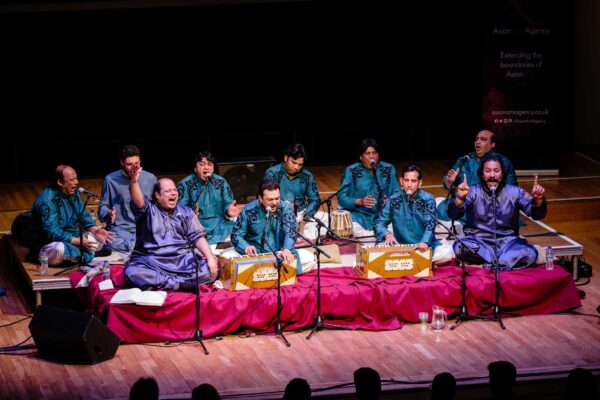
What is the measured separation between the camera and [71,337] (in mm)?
8633

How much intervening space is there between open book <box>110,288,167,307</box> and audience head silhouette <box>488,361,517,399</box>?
3.69 meters

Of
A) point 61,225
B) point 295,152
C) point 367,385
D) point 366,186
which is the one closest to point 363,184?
point 366,186

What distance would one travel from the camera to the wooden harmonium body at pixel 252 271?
9.38 meters

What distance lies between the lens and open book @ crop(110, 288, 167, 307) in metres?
9.12

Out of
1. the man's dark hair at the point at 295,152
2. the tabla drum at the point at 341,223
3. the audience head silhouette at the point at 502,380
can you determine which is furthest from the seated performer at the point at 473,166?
the audience head silhouette at the point at 502,380

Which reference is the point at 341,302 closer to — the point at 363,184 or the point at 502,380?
the point at 363,184

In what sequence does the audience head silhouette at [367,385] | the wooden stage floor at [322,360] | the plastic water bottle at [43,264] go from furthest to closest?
the plastic water bottle at [43,264] → the wooden stage floor at [322,360] → the audience head silhouette at [367,385]

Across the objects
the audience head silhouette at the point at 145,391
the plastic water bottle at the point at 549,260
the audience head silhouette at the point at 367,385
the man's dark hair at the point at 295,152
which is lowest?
the plastic water bottle at the point at 549,260

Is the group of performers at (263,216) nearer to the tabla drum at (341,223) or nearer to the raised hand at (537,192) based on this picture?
the raised hand at (537,192)

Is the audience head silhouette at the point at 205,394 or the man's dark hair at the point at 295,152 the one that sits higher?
the man's dark hair at the point at 295,152

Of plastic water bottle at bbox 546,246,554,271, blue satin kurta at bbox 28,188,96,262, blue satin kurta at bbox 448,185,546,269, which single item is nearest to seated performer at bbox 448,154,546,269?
blue satin kurta at bbox 448,185,546,269

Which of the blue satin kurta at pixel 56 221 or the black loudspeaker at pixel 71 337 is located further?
the blue satin kurta at pixel 56 221

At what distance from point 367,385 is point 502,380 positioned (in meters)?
0.68

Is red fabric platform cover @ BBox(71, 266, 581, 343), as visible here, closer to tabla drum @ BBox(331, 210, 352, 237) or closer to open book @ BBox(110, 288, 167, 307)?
open book @ BBox(110, 288, 167, 307)
